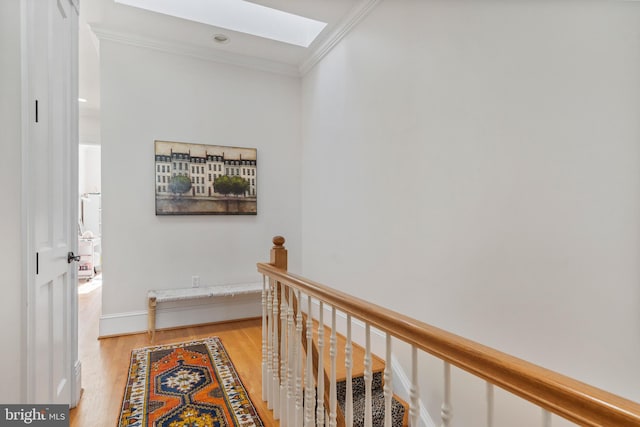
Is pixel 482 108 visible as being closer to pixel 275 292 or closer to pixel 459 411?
pixel 275 292

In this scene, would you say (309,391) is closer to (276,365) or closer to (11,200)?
(276,365)

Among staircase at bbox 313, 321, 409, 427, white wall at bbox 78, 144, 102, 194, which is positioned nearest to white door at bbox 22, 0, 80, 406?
staircase at bbox 313, 321, 409, 427

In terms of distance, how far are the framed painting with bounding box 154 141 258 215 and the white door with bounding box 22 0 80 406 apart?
1364mm

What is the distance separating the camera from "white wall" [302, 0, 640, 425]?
1.28 m

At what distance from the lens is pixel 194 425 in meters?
1.91

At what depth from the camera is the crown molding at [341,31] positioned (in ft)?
8.97

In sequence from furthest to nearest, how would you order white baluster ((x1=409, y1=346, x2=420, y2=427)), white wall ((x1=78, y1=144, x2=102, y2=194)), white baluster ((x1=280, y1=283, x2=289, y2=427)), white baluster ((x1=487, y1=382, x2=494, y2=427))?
white wall ((x1=78, y1=144, x2=102, y2=194))
white baluster ((x1=280, y1=283, x2=289, y2=427))
white baluster ((x1=409, y1=346, x2=420, y2=427))
white baluster ((x1=487, y1=382, x2=494, y2=427))

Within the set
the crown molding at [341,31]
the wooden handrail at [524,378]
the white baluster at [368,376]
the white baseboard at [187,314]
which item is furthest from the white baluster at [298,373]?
the crown molding at [341,31]

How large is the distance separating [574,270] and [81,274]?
23.4 feet

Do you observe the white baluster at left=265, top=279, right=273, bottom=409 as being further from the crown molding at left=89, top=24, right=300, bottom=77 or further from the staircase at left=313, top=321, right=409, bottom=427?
the crown molding at left=89, top=24, right=300, bottom=77

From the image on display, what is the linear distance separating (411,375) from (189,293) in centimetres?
267

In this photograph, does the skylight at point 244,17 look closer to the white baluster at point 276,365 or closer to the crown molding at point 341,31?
the crown molding at point 341,31

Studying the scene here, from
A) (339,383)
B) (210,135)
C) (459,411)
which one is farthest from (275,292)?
(210,135)

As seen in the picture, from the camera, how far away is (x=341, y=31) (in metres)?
3.10
